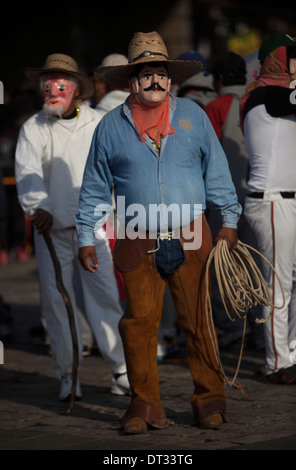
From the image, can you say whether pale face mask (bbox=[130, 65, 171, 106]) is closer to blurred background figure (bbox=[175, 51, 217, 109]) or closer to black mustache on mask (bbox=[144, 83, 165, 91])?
black mustache on mask (bbox=[144, 83, 165, 91])

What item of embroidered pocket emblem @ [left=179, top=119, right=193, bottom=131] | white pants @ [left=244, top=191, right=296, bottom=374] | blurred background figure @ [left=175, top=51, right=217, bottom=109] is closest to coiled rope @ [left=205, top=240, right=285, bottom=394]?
embroidered pocket emblem @ [left=179, top=119, right=193, bottom=131]

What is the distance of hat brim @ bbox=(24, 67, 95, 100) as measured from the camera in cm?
705

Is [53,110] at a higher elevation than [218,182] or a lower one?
higher

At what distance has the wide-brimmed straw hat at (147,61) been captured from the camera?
582 centimetres

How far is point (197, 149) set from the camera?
583cm

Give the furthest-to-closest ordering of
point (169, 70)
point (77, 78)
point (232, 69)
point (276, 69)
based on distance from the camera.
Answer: point (232, 69) → point (77, 78) → point (276, 69) → point (169, 70)

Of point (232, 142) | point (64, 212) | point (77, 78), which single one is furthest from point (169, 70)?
point (232, 142)

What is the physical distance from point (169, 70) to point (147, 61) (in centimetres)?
30

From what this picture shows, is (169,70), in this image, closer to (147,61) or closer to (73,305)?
(147,61)

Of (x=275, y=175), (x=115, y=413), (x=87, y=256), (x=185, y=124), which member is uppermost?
(x=185, y=124)

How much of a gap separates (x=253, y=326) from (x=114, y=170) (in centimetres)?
291

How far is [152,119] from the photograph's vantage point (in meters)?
5.84

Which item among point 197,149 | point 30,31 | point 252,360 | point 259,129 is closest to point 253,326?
point 252,360

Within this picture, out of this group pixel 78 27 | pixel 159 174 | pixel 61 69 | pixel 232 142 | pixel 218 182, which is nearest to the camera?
pixel 159 174
